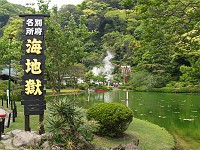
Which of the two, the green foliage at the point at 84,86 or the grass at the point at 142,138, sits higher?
the grass at the point at 142,138

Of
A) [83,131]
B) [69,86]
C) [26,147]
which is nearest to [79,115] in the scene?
[83,131]

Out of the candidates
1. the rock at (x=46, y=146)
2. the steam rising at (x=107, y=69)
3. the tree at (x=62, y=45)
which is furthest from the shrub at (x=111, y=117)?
the steam rising at (x=107, y=69)

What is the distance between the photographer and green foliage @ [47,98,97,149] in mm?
5353

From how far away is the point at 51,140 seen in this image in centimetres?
556

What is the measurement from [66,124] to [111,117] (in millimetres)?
2364

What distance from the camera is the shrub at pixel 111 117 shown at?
7.63 m

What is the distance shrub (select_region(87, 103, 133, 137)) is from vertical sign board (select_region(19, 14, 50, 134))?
1439 millimetres

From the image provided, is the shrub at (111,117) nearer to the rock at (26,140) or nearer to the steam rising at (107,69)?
the rock at (26,140)

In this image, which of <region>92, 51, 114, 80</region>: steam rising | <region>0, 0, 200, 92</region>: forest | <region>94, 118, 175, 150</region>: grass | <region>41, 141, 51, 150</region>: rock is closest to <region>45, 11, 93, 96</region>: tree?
<region>0, 0, 200, 92</region>: forest

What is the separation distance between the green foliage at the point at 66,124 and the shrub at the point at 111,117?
2.07 meters

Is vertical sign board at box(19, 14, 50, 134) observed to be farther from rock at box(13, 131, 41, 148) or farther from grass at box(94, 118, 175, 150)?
grass at box(94, 118, 175, 150)

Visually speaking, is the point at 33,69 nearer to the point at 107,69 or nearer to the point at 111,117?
the point at 111,117

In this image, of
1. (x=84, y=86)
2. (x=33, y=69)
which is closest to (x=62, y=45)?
(x=33, y=69)

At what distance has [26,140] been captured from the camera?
5.67 metres
